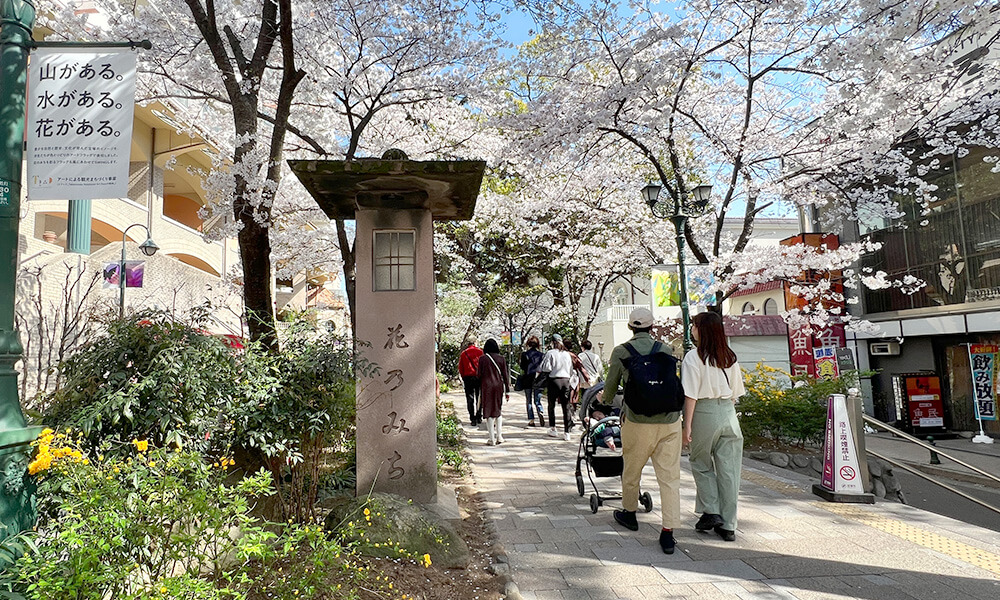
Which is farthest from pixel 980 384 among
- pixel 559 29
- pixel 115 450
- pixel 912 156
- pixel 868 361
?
pixel 115 450

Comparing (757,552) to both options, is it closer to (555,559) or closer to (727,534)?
(727,534)

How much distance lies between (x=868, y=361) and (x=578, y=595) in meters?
16.2

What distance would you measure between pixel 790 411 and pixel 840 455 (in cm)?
316

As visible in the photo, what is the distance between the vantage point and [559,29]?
779cm

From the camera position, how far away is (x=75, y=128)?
11.1ft

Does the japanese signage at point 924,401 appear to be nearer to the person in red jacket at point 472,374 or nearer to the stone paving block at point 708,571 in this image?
the person in red jacket at point 472,374

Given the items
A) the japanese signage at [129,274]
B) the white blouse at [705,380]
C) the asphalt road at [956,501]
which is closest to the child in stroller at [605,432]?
the white blouse at [705,380]

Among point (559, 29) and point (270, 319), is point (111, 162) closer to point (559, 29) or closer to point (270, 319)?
point (270, 319)

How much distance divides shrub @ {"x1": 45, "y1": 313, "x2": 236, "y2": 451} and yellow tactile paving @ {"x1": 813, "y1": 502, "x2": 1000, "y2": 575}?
538 centimetres

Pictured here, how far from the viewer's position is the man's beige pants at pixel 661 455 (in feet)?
15.1

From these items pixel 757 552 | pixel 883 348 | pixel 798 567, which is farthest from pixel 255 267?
pixel 883 348

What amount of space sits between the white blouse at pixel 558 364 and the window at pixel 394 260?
599 centimetres

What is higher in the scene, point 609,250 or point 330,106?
point 330,106

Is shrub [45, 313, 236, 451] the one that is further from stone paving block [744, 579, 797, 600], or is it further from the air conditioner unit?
the air conditioner unit
